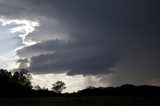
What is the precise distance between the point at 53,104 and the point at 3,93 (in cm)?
4601

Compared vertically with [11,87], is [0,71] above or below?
above

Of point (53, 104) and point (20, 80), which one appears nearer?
point (53, 104)

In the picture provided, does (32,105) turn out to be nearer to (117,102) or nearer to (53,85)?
(117,102)

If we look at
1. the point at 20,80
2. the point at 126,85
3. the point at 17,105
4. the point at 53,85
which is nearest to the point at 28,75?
the point at 20,80

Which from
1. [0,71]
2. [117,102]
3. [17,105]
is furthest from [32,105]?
[0,71]

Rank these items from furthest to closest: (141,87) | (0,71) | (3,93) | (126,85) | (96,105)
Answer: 1. (0,71)
2. (126,85)
3. (141,87)
4. (3,93)
5. (96,105)

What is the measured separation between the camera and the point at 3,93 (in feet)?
315

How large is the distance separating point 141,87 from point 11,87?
4505 centimetres

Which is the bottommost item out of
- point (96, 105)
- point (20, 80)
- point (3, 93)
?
point (96, 105)

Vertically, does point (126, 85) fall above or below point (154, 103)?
above

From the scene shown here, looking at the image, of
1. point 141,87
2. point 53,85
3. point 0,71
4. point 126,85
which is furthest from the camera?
point 53,85

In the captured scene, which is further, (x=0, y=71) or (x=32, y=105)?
(x=0, y=71)

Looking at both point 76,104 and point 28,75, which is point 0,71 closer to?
point 28,75

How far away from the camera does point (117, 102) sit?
185 ft
